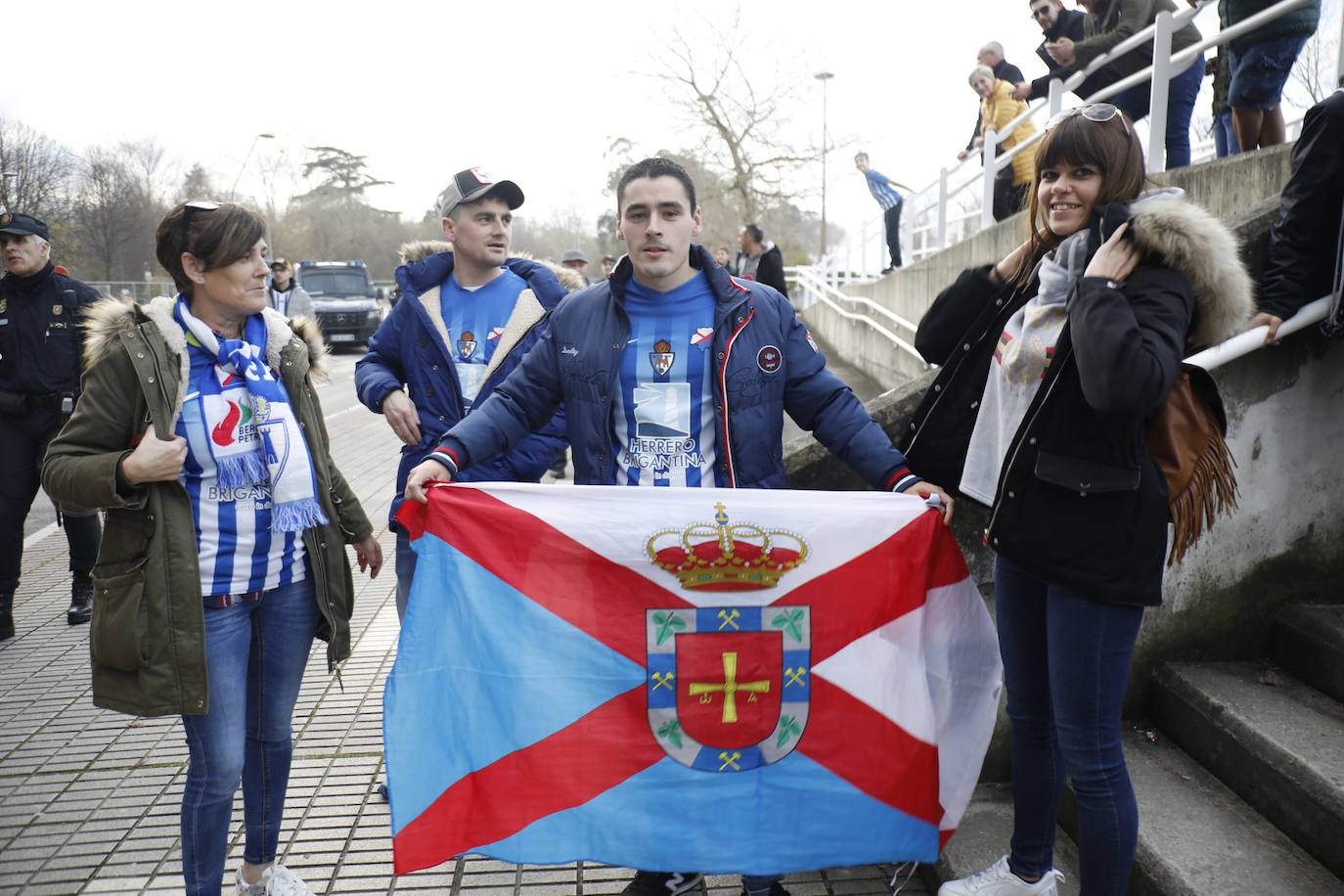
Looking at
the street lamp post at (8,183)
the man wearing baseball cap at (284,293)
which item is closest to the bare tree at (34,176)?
the street lamp post at (8,183)

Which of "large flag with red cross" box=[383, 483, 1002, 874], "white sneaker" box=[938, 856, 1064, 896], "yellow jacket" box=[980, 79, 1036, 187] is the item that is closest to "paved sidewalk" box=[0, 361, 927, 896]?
"white sneaker" box=[938, 856, 1064, 896]

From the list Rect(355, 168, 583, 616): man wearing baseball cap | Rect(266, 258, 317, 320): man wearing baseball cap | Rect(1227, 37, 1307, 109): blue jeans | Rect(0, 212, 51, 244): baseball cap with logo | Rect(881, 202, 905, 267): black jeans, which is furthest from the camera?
Rect(881, 202, 905, 267): black jeans

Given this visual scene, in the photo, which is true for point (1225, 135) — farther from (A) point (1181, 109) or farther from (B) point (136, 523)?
(B) point (136, 523)

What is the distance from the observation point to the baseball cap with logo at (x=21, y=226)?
5.23 meters

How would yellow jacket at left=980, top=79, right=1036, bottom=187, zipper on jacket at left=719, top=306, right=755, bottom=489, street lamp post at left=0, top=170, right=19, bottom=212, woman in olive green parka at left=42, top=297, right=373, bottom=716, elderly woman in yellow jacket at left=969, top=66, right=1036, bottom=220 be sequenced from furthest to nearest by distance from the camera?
street lamp post at left=0, top=170, right=19, bottom=212 → yellow jacket at left=980, top=79, right=1036, bottom=187 → elderly woman in yellow jacket at left=969, top=66, right=1036, bottom=220 → zipper on jacket at left=719, top=306, right=755, bottom=489 → woman in olive green parka at left=42, top=297, right=373, bottom=716

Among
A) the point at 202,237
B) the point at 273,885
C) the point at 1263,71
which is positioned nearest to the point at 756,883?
the point at 273,885

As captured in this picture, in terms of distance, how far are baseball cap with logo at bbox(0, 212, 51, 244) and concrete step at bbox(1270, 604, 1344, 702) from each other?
20.2ft

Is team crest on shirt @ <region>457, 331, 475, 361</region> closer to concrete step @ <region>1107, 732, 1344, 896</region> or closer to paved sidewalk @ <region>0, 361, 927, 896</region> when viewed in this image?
paved sidewalk @ <region>0, 361, 927, 896</region>

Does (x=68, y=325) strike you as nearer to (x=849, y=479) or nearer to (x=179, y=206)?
(x=179, y=206)

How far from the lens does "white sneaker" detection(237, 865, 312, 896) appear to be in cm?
283

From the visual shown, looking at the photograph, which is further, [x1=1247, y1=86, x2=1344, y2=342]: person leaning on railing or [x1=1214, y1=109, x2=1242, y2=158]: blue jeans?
[x1=1214, y1=109, x2=1242, y2=158]: blue jeans

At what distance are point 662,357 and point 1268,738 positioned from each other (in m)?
2.09

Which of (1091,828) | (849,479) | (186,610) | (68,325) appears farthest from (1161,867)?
(68,325)

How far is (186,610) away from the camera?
250 cm
